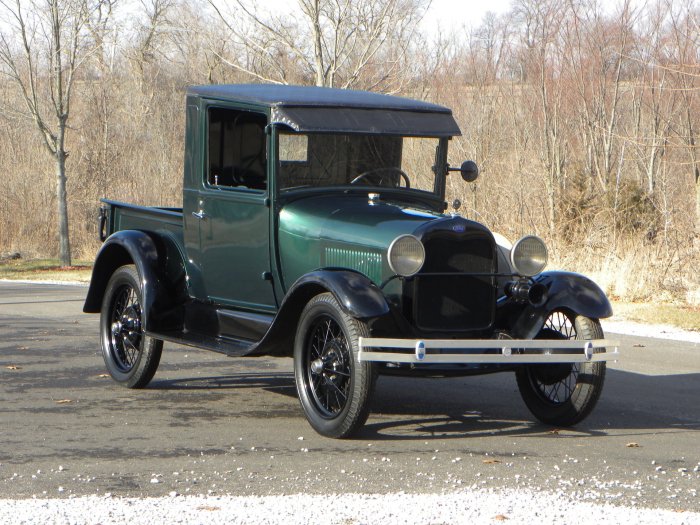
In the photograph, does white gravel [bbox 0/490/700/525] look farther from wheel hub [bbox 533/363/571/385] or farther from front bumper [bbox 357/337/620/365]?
wheel hub [bbox 533/363/571/385]

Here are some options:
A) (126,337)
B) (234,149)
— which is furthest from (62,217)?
(234,149)

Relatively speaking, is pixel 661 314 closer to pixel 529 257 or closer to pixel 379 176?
pixel 379 176

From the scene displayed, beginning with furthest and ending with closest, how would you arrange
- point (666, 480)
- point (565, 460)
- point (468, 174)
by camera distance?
point (468, 174) < point (565, 460) < point (666, 480)

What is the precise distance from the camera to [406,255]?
21.2 feet

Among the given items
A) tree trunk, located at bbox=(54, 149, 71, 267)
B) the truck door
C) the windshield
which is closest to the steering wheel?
the windshield

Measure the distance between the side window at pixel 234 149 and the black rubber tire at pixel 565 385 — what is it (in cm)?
237

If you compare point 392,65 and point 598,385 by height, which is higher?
point 392,65

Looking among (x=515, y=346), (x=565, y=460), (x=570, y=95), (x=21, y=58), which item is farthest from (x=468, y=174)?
(x=21, y=58)

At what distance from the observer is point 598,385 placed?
686 cm

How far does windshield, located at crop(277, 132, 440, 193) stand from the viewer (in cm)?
746

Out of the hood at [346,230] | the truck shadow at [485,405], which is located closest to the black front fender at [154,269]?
the truck shadow at [485,405]

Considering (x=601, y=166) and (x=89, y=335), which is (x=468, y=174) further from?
(x=601, y=166)

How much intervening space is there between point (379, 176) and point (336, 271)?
1.38 metres

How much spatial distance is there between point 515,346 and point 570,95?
49.7 ft
